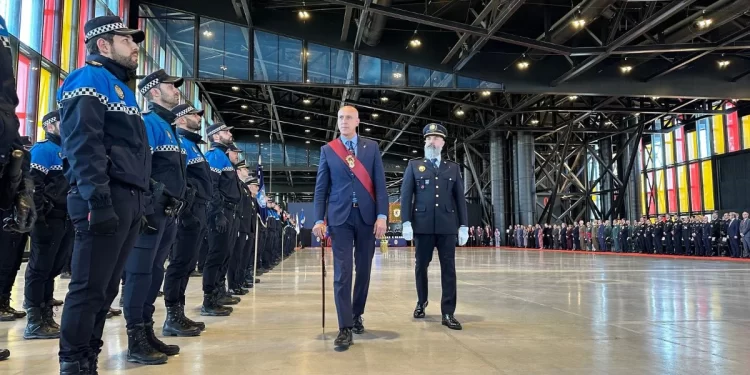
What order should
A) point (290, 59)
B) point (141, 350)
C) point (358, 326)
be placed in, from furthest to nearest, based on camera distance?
point (290, 59)
point (358, 326)
point (141, 350)

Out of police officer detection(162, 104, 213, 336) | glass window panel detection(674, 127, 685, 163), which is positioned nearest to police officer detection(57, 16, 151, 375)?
police officer detection(162, 104, 213, 336)

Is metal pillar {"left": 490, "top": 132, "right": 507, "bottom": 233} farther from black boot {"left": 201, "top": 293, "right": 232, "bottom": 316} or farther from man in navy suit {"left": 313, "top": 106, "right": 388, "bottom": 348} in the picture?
man in navy suit {"left": 313, "top": 106, "right": 388, "bottom": 348}

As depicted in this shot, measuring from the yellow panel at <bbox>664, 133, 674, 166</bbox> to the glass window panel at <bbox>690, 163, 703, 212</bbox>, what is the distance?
2.15 metres

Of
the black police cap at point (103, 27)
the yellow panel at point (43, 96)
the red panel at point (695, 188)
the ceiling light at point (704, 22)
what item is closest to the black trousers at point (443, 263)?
the black police cap at point (103, 27)

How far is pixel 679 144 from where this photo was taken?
32.9 meters

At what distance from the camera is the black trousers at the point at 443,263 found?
4.46 metres

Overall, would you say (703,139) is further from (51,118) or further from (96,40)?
(96,40)

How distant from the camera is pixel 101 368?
303 centimetres

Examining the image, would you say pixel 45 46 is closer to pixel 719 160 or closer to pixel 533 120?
pixel 533 120

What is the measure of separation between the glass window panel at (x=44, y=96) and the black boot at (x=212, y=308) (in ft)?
28.1

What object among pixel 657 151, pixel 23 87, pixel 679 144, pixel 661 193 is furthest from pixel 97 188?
pixel 657 151

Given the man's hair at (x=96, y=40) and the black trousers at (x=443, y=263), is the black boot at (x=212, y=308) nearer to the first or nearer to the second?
the black trousers at (x=443, y=263)

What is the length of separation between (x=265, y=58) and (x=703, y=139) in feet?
85.1

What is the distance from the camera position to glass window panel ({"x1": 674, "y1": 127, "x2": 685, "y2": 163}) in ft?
107
